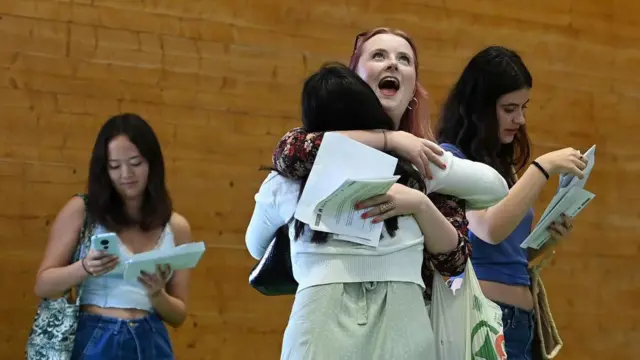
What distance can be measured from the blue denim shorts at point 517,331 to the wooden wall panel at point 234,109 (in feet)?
5.23

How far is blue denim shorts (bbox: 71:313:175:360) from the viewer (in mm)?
2629

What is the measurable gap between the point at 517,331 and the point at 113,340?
3.96 ft

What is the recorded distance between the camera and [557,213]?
2537mm

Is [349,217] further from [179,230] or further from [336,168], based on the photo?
[179,230]

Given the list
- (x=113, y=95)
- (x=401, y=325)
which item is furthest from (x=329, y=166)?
(x=113, y=95)

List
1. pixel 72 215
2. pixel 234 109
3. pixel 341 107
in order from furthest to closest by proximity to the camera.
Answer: pixel 234 109, pixel 72 215, pixel 341 107

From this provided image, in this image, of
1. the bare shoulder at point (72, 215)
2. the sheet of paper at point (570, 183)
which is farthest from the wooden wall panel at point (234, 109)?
the sheet of paper at point (570, 183)

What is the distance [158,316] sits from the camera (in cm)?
281

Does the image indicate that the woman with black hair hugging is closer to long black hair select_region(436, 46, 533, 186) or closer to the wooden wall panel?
long black hair select_region(436, 46, 533, 186)

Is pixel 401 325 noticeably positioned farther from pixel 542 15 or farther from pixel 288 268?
pixel 542 15

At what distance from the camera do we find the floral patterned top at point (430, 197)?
1.76m

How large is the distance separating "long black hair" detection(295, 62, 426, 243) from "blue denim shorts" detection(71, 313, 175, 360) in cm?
110

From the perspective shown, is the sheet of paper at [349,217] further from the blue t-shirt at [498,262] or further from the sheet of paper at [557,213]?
the sheet of paper at [557,213]

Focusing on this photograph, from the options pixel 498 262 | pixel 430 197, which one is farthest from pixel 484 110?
pixel 430 197
